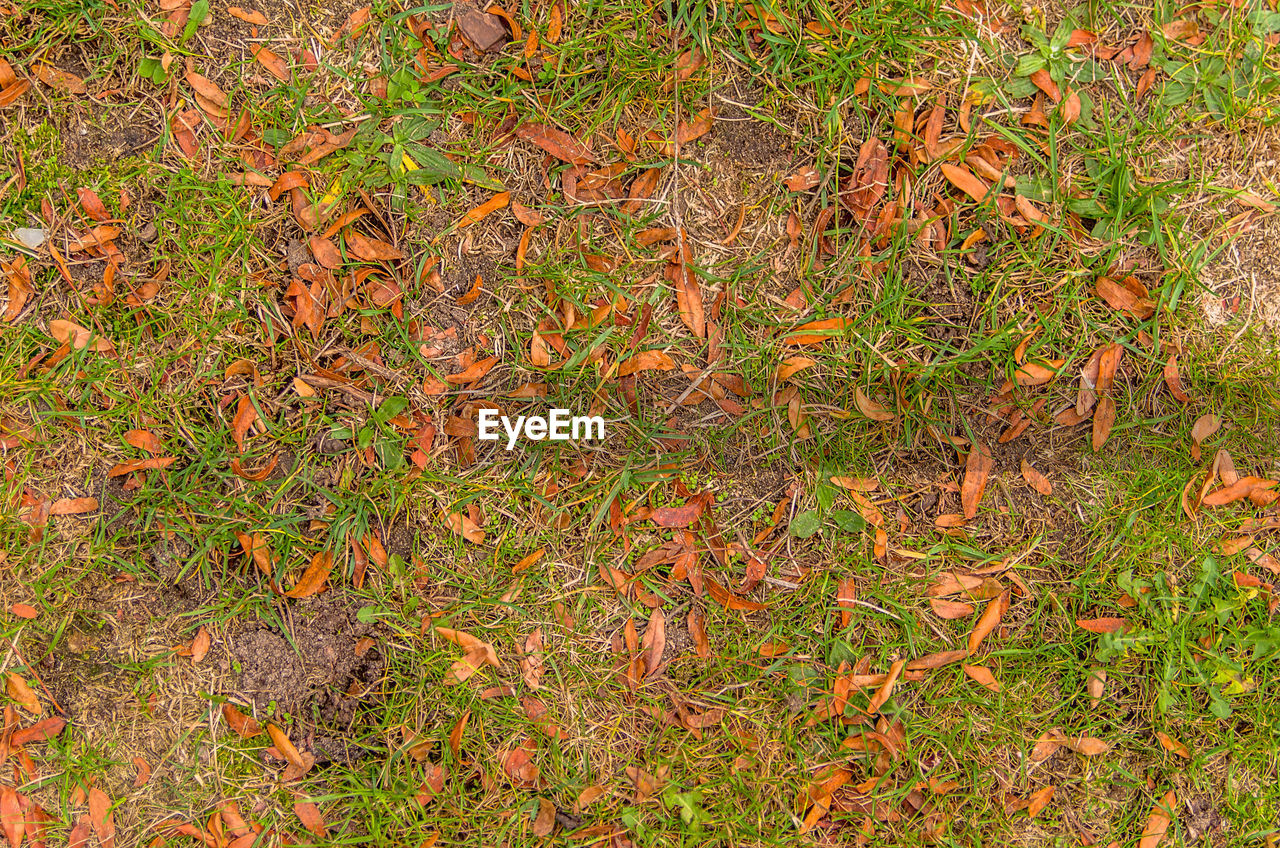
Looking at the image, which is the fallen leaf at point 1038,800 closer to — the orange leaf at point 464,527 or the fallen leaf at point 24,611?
the orange leaf at point 464,527

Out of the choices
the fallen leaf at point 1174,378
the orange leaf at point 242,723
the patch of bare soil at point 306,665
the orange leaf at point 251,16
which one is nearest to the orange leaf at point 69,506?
the patch of bare soil at point 306,665

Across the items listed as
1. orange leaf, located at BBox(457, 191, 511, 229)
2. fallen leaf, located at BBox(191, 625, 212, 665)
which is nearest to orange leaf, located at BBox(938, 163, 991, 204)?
orange leaf, located at BBox(457, 191, 511, 229)

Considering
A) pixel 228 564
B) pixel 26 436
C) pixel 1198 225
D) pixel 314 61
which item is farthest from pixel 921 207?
pixel 26 436

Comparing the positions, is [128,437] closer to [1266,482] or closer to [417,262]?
[417,262]

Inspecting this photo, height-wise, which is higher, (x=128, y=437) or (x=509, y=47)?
(x=509, y=47)

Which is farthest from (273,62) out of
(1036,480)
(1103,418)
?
(1103,418)

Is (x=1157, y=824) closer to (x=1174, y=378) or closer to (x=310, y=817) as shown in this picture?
(x=1174, y=378)

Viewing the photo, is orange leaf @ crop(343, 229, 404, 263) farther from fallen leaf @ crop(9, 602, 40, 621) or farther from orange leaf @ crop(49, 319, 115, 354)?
fallen leaf @ crop(9, 602, 40, 621)
